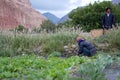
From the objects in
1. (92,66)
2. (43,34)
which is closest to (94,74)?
(92,66)

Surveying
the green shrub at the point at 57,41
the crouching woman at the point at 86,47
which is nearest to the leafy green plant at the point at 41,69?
the crouching woman at the point at 86,47

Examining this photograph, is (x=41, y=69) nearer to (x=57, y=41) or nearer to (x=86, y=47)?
(x=86, y=47)

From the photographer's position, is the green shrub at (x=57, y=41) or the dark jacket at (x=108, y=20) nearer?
the green shrub at (x=57, y=41)

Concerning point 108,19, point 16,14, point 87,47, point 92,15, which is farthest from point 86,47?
point 16,14

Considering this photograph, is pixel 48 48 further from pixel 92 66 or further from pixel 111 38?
pixel 92 66

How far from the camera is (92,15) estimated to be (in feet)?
116

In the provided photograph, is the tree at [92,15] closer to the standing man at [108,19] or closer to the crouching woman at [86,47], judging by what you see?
the standing man at [108,19]

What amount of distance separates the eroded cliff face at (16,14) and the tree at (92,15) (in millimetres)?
46228

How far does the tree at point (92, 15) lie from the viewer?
35094 millimetres

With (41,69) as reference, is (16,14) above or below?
above

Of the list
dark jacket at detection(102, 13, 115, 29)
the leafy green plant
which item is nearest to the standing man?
dark jacket at detection(102, 13, 115, 29)

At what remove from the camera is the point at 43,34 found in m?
19.0

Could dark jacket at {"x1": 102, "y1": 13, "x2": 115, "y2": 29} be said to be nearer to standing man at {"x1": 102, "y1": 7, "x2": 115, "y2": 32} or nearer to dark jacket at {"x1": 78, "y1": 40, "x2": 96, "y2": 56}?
standing man at {"x1": 102, "y1": 7, "x2": 115, "y2": 32}

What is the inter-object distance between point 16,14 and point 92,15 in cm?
6681
